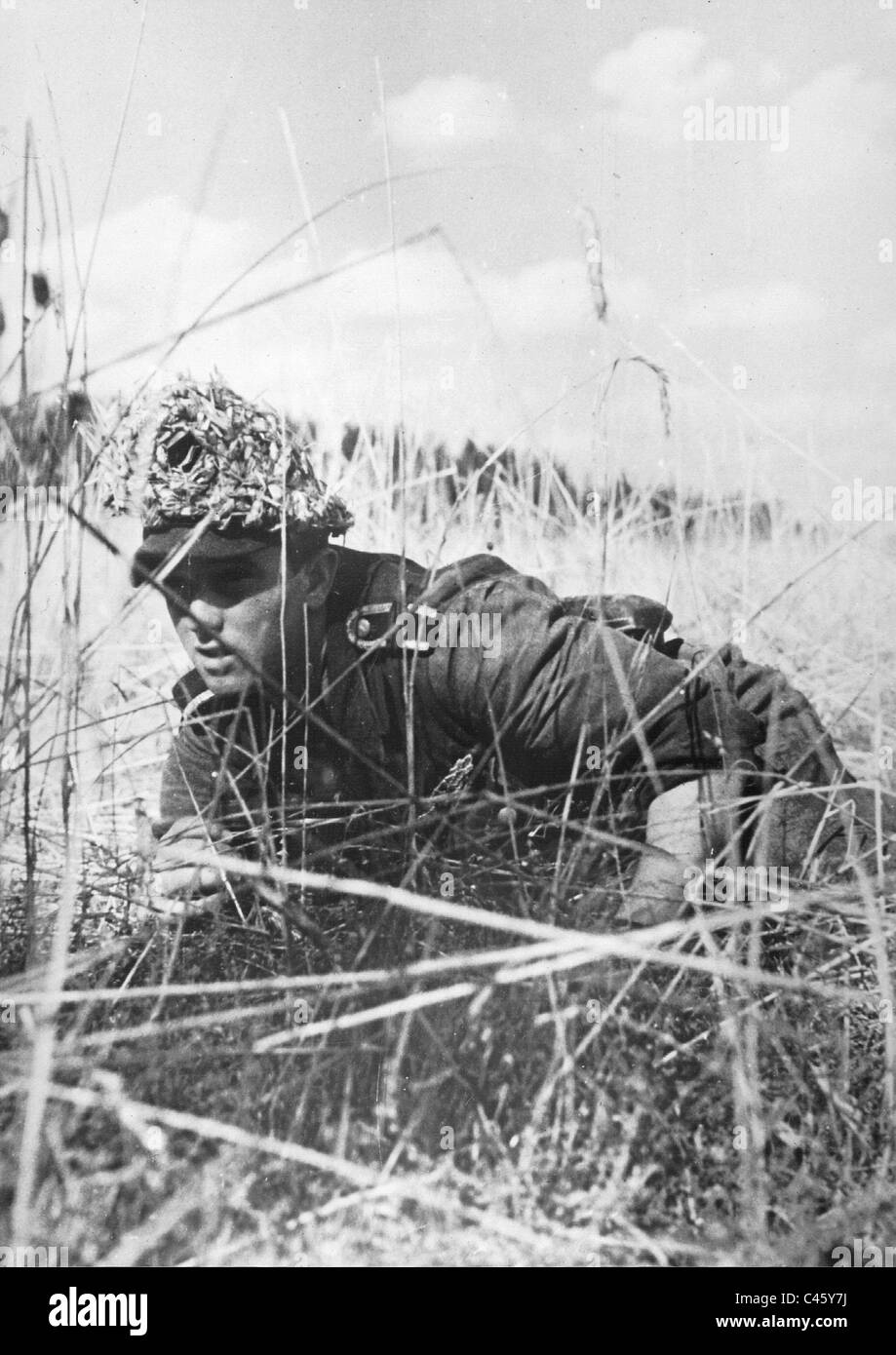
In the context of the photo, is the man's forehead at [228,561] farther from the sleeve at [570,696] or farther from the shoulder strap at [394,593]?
the sleeve at [570,696]

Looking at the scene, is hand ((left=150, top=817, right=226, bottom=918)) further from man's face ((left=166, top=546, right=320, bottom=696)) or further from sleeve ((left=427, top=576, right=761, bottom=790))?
sleeve ((left=427, top=576, right=761, bottom=790))

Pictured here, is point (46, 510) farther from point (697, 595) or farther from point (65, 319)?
point (697, 595)

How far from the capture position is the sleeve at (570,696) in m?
1.96

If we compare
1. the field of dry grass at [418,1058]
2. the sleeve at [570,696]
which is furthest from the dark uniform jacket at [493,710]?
the field of dry grass at [418,1058]

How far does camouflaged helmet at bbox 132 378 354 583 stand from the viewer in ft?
6.48

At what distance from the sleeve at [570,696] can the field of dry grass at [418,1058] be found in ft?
0.44

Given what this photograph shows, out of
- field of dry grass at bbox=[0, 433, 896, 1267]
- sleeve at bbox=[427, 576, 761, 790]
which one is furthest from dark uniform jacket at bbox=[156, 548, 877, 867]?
field of dry grass at bbox=[0, 433, 896, 1267]

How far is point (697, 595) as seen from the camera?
6.94ft

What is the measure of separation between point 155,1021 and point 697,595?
4.00 ft

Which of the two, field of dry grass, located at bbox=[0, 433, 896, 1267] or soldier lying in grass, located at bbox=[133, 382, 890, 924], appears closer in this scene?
field of dry grass, located at bbox=[0, 433, 896, 1267]

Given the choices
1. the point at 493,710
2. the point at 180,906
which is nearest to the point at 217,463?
the point at 493,710

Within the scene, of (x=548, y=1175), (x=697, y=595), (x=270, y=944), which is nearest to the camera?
(x=548, y=1175)

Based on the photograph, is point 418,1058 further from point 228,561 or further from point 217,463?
point 217,463
